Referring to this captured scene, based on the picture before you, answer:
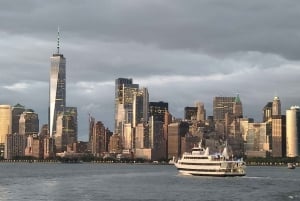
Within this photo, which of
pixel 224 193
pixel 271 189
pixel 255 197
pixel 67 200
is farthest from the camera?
pixel 271 189

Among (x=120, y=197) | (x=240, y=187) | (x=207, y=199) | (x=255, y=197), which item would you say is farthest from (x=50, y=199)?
(x=240, y=187)

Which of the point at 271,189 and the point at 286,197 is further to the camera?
the point at 271,189

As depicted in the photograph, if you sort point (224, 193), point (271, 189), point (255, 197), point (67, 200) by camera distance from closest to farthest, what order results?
point (67, 200) → point (255, 197) → point (224, 193) → point (271, 189)

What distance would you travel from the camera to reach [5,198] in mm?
134625

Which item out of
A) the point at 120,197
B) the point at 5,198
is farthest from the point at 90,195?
A: the point at 5,198

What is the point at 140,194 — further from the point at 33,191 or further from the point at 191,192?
the point at 33,191

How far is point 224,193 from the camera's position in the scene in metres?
151

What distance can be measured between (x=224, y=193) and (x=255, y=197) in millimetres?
12009

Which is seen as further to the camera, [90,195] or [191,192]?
[191,192]

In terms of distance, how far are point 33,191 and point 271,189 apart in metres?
60.7

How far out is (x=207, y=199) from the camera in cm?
13600

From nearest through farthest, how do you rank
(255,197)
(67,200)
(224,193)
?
(67,200) → (255,197) → (224,193)

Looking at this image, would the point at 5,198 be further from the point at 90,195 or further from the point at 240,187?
the point at 240,187

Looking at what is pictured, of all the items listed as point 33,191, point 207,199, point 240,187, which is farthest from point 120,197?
point 240,187
